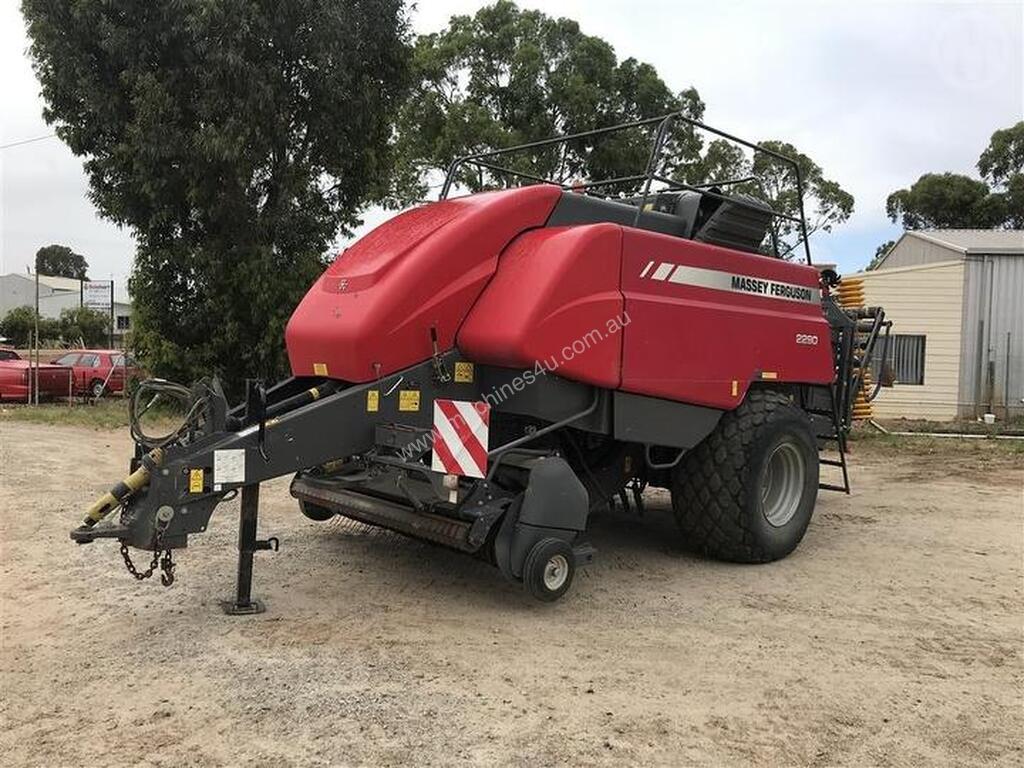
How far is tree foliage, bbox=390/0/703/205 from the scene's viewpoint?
24.6m

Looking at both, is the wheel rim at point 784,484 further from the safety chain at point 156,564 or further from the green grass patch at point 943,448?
the green grass patch at point 943,448

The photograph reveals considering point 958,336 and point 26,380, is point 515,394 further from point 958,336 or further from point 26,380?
point 26,380

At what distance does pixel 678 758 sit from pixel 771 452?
3147 mm

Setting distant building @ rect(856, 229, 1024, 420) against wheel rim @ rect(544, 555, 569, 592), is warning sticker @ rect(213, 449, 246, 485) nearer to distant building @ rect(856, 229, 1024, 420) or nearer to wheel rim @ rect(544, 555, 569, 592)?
wheel rim @ rect(544, 555, 569, 592)

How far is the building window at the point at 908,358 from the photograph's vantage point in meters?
17.8

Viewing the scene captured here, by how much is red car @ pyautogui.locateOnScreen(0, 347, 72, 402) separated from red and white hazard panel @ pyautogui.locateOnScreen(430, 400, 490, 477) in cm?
1641

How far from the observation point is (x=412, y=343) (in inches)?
192

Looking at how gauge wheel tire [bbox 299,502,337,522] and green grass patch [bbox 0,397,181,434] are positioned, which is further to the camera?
green grass patch [bbox 0,397,181,434]

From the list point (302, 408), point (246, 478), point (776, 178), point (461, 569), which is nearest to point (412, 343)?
point (302, 408)

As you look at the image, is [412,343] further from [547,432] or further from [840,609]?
[840,609]

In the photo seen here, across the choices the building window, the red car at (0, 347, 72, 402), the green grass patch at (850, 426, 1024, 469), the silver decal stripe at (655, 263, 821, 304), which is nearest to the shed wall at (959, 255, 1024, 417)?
the building window

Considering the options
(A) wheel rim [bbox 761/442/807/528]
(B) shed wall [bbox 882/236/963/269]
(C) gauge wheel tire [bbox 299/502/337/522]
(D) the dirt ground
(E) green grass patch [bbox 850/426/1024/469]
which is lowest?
(D) the dirt ground

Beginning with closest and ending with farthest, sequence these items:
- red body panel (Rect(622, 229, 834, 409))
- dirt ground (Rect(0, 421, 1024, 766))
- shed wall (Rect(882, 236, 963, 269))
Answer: dirt ground (Rect(0, 421, 1024, 766))
red body panel (Rect(622, 229, 834, 409))
shed wall (Rect(882, 236, 963, 269))

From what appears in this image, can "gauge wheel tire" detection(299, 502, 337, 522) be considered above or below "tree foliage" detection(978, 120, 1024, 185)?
below
